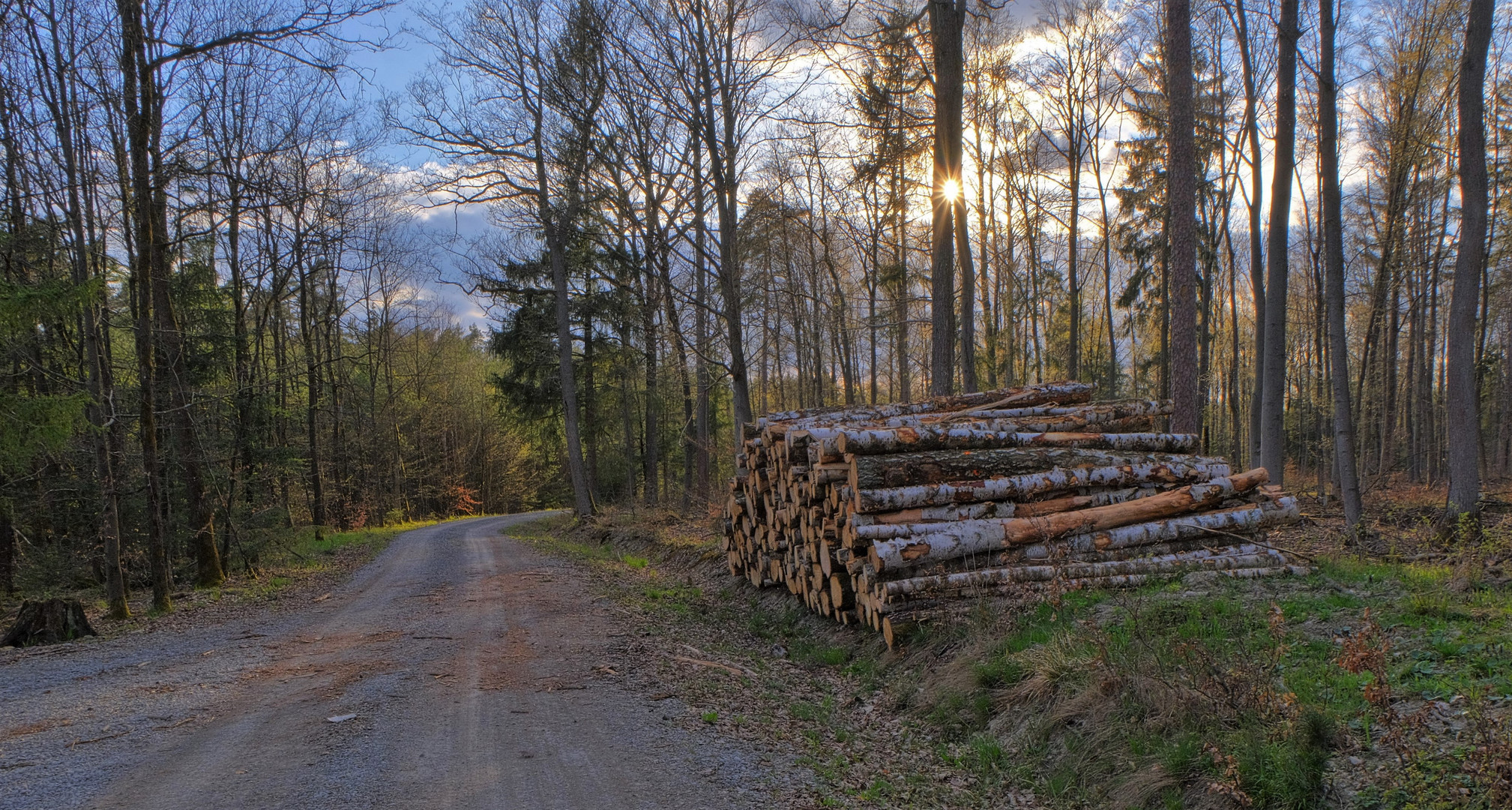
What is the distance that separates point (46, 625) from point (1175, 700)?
1127 centimetres

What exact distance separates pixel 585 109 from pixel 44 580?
13.5 metres

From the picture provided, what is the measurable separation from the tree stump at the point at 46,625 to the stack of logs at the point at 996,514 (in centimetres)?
834

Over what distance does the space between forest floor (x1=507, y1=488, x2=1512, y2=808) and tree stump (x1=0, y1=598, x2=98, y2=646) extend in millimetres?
6819

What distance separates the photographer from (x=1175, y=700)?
4234mm

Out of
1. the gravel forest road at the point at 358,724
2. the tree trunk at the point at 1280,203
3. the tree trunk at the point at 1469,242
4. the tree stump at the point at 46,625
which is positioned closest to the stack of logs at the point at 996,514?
the gravel forest road at the point at 358,724

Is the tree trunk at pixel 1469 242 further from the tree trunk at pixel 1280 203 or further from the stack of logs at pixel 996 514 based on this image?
the stack of logs at pixel 996 514

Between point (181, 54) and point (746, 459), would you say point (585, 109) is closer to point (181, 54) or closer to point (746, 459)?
point (181, 54)

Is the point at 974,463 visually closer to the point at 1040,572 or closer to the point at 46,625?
the point at 1040,572

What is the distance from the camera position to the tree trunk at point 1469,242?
10.7 m

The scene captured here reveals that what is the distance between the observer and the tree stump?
843 cm

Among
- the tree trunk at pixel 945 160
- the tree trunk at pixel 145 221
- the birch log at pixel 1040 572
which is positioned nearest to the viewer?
the birch log at pixel 1040 572

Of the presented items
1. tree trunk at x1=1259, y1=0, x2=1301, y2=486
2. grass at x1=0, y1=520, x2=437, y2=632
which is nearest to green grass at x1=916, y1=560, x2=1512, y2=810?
tree trunk at x1=1259, y1=0, x2=1301, y2=486

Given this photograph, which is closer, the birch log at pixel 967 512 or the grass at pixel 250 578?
the birch log at pixel 967 512

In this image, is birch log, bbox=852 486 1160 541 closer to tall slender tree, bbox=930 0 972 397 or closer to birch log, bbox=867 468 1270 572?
birch log, bbox=867 468 1270 572
